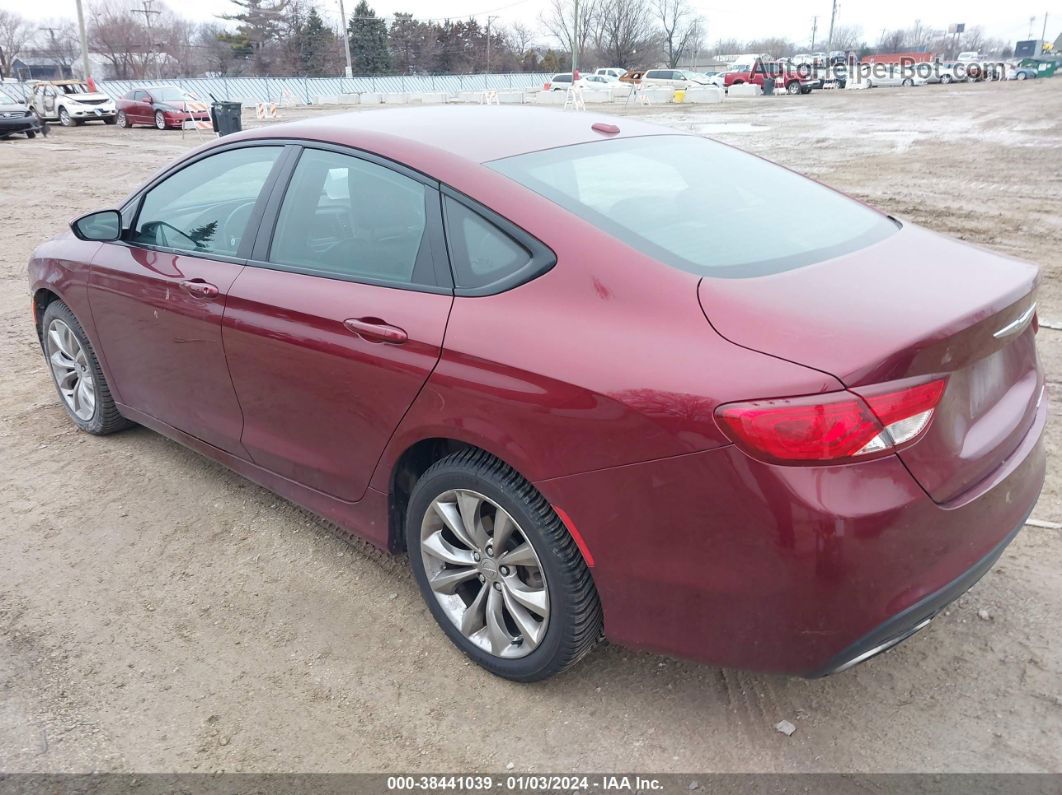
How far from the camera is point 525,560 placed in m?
2.50

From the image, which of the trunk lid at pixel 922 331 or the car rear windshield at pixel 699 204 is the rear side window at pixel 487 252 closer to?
the car rear windshield at pixel 699 204

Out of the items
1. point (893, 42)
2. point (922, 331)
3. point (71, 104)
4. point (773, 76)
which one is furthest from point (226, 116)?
point (893, 42)

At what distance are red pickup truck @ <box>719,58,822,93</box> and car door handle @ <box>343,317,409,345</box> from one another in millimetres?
47281

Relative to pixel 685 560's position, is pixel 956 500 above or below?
above

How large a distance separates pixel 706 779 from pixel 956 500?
3.31ft

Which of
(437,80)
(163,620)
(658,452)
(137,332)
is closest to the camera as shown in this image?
(658,452)

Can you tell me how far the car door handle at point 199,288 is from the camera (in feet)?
10.8

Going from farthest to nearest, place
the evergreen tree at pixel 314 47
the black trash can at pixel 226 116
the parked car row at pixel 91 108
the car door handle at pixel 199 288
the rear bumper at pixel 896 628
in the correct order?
the evergreen tree at pixel 314 47 < the parked car row at pixel 91 108 < the black trash can at pixel 226 116 < the car door handle at pixel 199 288 < the rear bumper at pixel 896 628

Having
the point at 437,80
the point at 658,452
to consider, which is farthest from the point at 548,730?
the point at 437,80

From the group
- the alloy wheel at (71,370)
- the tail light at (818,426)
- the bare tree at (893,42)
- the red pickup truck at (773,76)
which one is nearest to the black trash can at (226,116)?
the alloy wheel at (71,370)

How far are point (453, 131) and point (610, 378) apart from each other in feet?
4.33

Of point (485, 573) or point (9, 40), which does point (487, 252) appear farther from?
point (9, 40)

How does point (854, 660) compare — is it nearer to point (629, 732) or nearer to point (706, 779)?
point (706, 779)

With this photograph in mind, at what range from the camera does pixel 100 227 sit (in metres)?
3.90
